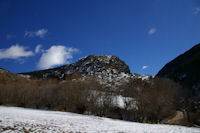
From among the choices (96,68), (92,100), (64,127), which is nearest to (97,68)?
(96,68)

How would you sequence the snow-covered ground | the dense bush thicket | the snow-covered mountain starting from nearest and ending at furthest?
the snow-covered ground < the dense bush thicket < the snow-covered mountain

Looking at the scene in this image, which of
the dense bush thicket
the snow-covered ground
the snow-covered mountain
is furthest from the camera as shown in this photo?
the snow-covered mountain

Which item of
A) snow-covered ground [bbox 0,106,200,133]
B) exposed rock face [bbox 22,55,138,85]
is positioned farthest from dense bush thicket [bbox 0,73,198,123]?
exposed rock face [bbox 22,55,138,85]

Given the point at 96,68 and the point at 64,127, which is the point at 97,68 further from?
the point at 64,127

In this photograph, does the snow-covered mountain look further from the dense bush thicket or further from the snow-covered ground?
the snow-covered ground

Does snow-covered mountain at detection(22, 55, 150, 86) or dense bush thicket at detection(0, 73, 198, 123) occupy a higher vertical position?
snow-covered mountain at detection(22, 55, 150, 86)

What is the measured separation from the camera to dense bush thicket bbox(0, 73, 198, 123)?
35219 mm

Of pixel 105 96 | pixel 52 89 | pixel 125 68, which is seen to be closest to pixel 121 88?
pixel 105 96

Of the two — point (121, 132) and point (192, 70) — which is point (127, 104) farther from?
point (192, 70)

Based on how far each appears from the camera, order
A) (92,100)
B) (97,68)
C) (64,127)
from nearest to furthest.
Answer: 1. (64,127)
2. (92,100)
3. (97,68)

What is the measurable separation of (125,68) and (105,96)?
120 meters

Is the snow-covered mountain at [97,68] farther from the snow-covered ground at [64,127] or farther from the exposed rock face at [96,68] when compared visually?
the snow-covered ground at [64,127]

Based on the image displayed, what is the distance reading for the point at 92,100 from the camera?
39000 mm

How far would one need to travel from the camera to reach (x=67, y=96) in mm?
41781
